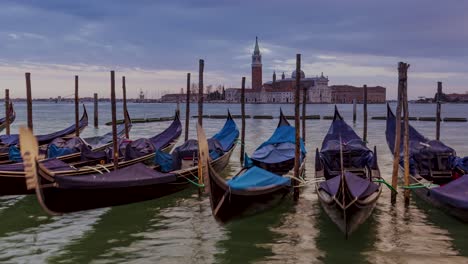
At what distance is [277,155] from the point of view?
34.3ft

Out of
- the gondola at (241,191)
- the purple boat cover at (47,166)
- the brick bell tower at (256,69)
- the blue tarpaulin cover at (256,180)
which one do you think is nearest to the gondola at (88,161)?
the purple boat cover at (47,166)

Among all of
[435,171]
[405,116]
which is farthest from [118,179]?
[435,171]

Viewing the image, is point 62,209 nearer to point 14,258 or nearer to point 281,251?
point 14,258

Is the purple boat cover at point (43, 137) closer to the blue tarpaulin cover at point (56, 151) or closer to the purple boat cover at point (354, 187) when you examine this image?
the blue tarpaulin cover at point (56, 151)

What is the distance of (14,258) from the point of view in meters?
6.04

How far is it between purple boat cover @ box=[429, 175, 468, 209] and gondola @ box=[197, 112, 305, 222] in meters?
2.40

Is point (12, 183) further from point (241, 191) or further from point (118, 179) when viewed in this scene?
point (241, 191)

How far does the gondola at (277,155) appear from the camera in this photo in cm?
1007

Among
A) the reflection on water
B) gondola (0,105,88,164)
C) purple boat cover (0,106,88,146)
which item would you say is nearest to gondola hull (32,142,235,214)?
the reflection on water

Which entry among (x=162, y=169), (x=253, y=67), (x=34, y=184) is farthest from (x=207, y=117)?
(x=253, y=67)

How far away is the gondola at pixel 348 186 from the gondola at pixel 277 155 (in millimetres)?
830

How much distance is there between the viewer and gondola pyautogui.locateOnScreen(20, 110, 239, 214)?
6332 millimetres

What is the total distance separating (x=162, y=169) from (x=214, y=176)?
3.54 metres

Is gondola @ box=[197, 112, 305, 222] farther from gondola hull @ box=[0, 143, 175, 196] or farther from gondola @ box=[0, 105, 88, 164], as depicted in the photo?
gondola @ box=[0, 105, 88, 164]
